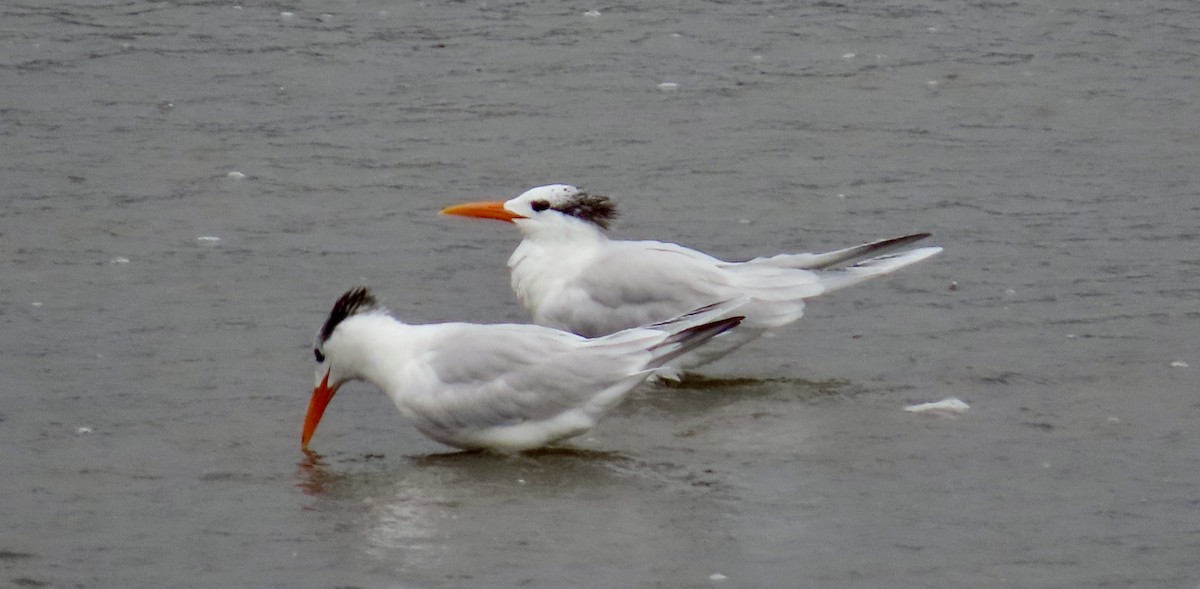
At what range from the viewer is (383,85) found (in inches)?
457

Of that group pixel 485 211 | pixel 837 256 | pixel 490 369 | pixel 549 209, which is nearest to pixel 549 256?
pixel 549 209

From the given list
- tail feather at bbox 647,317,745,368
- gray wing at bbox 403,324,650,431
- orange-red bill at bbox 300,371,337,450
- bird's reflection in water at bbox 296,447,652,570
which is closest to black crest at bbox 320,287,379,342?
orange-red bill at bbox 300,371,337,450

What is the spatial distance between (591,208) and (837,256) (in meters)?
0.97

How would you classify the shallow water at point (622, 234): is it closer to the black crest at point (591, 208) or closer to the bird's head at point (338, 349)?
the bird's head at point (338, 349)

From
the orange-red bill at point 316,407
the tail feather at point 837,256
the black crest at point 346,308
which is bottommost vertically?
the orange-red bill at point 316,407

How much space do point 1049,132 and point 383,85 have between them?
12.4 ft

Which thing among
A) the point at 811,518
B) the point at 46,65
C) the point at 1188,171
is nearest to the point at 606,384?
the point at 811,518

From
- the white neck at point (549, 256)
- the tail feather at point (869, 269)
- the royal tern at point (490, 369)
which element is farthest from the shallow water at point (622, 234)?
the white neck at point (549, 256)

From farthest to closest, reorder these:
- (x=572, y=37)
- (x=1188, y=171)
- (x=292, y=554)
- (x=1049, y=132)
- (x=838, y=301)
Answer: (x=572, y=37), (x=1049, y=132), (x=1188, y=171), (x=838, y=301), (x=292, y=554)

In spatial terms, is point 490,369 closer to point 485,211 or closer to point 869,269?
point 485,211

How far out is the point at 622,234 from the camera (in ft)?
30.2

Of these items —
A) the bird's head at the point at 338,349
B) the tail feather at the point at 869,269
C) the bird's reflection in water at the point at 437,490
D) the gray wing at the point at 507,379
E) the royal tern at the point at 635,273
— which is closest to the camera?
the bird's reflection in water at the point at 437,490

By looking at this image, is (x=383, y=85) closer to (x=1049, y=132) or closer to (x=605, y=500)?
(x=1049, y=132)

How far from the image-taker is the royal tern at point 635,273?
292 inches
